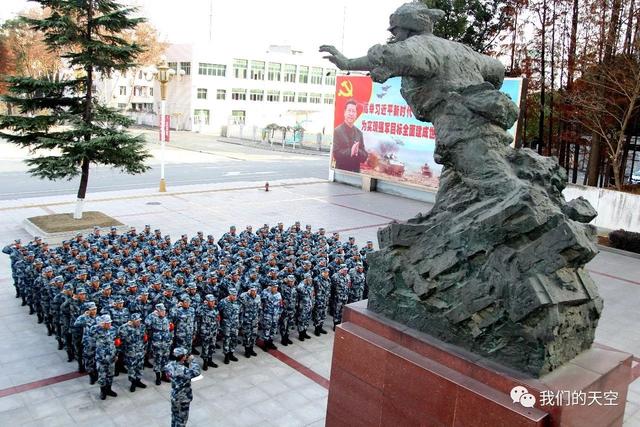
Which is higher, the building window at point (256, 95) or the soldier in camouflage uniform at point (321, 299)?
the building window at point (256, 95)

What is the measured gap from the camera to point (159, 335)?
5.95m

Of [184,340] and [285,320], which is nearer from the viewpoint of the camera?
[184,340]

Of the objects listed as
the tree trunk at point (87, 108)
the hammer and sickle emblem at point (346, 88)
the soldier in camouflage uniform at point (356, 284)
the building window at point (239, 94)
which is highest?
the building window at point (239, 94)

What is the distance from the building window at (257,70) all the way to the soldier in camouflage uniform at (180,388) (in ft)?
130

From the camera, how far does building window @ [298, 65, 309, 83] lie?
4506 cm

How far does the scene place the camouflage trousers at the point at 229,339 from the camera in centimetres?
659

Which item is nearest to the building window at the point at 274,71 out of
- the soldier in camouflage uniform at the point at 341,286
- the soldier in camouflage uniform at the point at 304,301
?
the soldier in camouflage uniform at the point at 341,286

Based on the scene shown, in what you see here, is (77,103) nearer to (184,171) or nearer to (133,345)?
(133,345)

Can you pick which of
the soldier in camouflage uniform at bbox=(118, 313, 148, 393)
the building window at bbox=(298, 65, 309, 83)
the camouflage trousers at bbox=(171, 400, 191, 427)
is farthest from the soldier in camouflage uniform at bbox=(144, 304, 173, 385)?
the building window at bbox=(298, 65, 309, 83)

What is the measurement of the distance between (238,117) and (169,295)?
37.5 m

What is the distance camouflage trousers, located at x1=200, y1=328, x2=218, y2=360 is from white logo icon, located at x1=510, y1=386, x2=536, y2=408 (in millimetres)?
3710

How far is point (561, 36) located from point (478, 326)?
1405cm

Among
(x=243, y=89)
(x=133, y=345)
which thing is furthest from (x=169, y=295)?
(x=243, y=89)

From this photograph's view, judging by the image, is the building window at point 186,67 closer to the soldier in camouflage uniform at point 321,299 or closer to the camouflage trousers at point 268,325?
the soldier in camouflage uniform at point 321,299
